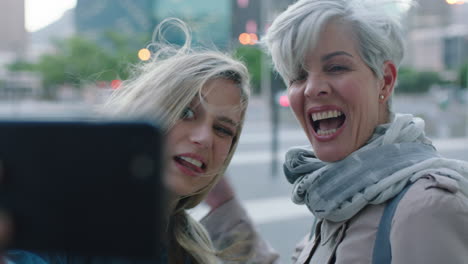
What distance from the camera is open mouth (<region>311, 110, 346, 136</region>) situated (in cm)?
133

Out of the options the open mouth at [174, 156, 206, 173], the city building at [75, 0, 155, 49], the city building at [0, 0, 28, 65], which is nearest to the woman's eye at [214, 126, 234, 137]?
the open mouth at [174, 156, 206, 173]

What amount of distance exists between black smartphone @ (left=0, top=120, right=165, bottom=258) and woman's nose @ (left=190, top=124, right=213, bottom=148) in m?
0.88

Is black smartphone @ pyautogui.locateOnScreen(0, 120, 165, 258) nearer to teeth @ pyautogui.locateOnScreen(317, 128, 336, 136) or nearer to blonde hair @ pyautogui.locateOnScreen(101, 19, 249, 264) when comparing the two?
blonde hair @ pyautogui.locateOnScreen(101, 19, 249, 264)

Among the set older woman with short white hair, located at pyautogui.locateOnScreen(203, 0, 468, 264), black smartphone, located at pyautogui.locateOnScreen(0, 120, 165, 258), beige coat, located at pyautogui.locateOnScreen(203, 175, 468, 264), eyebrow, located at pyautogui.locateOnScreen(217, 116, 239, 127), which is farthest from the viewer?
eyebrow, located at pyautogui.locateOnScreen(217, 116, 239, 127)

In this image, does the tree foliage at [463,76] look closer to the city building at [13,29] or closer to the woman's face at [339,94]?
the city building at [13,29]

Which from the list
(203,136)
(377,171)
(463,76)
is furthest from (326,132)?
(463,76)

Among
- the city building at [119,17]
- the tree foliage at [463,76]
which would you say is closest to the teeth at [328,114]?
the city building at [119,17]

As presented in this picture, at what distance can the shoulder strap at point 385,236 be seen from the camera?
1.02 metres

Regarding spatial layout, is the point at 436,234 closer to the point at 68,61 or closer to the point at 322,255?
the point at 322,255

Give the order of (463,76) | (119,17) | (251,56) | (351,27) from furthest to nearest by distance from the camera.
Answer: (251,56) → (463,76) → (119,17) → (351,27)

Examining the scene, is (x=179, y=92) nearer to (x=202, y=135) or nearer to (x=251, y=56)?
(x=202, y=135)

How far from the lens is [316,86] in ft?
4.29

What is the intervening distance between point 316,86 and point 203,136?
0.34 m

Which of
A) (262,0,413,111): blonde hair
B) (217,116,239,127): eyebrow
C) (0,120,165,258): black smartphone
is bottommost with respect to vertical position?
(217,116,239,127): eyebrow
